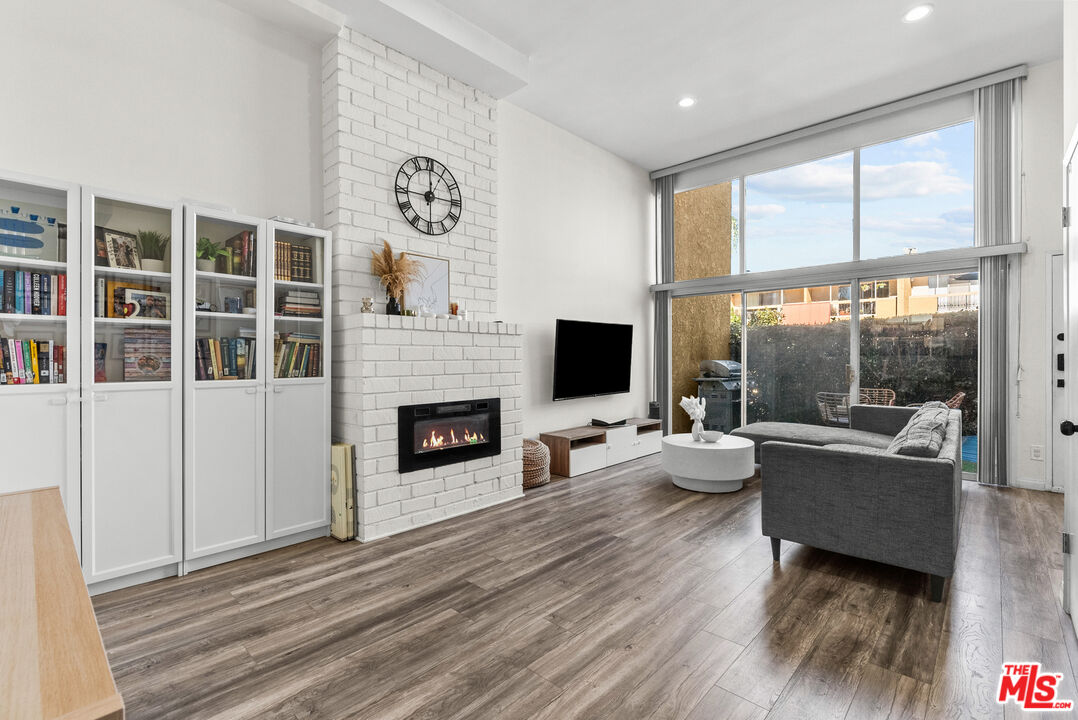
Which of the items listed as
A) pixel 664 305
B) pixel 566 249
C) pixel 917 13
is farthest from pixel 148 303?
pixel 664 305

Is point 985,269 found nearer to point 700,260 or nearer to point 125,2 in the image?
point 700,260

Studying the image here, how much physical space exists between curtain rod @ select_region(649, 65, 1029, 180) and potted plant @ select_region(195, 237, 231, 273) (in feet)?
16.6

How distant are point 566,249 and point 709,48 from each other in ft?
6.92

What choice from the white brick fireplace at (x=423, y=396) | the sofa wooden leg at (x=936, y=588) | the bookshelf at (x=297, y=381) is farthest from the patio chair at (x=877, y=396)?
the bookshelf at (x=297, y=381)

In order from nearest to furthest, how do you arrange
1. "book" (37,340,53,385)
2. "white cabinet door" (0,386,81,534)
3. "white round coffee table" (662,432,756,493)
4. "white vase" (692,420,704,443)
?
"white cabinet door" (0,386,81,534) → "book" (37,340,53,385) → "white round coffee table" (662,432,756,493) → "white vase" (692,420,704,443)

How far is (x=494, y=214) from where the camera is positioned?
4.32 meters

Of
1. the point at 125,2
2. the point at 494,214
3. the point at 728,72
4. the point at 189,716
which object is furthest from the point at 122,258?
the point at 728,72

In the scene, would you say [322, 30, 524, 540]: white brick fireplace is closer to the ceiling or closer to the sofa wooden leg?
the ceiling

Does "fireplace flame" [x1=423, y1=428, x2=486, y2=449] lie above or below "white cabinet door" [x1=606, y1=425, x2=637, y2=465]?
above

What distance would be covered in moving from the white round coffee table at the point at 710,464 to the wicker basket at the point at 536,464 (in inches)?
39.3

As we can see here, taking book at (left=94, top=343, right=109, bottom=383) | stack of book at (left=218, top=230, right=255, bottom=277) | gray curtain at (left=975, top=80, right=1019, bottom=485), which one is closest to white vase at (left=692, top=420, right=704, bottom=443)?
gray curtain at (left=975, top=80, right=1019, bottom=485)

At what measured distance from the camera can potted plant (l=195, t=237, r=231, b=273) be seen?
275 centimetres

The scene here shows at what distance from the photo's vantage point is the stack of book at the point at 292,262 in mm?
3037

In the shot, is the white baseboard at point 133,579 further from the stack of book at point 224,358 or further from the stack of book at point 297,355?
the stack of book at point 297,355
